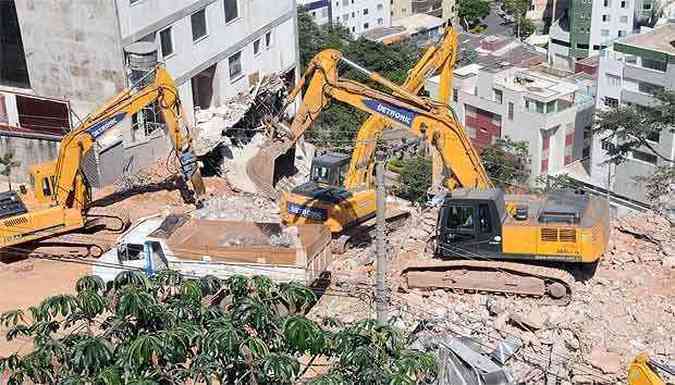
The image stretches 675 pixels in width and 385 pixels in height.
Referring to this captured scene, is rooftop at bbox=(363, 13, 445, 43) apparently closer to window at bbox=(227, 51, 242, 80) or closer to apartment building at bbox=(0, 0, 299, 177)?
window at bbox=(227, 51, 242, 80)

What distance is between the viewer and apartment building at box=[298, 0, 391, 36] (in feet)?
295

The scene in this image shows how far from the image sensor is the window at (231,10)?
1474 inches

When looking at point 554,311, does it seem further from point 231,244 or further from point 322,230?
point 231,244

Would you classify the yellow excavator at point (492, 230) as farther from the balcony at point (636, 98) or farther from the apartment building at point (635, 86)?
the balcony at point (636, 98)

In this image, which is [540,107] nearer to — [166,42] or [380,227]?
[166,42]

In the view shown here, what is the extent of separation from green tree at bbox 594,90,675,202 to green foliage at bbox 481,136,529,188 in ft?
14.2

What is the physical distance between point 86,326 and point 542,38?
88670 millimetres

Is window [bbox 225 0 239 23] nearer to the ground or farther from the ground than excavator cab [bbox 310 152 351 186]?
farther from the ground

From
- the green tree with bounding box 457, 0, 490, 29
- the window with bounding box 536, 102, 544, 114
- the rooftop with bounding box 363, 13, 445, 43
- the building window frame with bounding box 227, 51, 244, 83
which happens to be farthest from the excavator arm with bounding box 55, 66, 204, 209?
the green tree with bounding box 457, 0, 490, 29

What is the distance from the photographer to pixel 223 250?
75.3 ft

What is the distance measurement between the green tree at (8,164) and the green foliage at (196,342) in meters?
20.0

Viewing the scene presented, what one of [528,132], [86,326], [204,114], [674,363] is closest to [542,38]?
[528,132]

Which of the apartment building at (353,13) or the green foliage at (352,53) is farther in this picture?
the apartment building at (353,13)

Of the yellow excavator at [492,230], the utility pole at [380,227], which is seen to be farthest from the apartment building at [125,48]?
the utility pole at [380,227]
